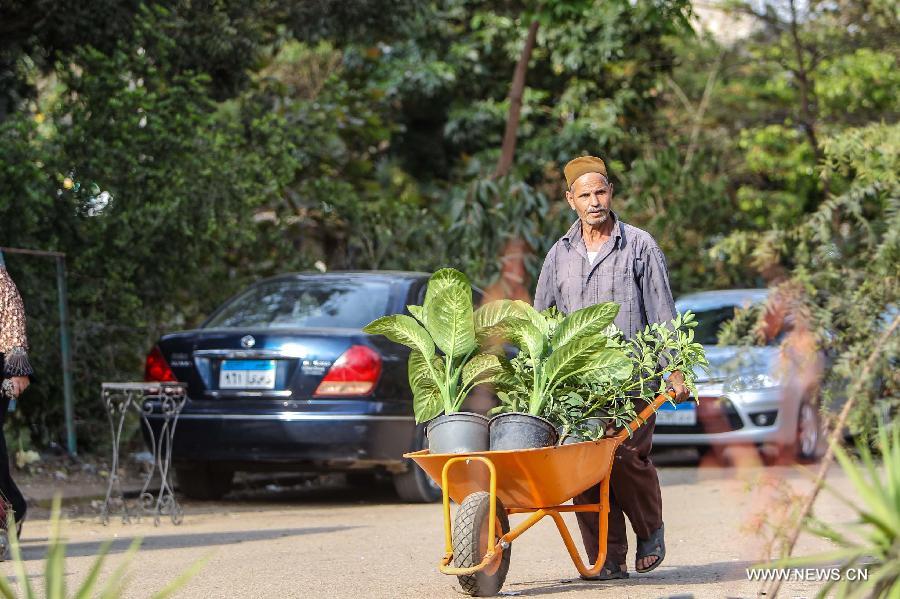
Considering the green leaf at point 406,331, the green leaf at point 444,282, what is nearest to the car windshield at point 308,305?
the green leaf at point 406,331

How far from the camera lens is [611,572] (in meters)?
6.72

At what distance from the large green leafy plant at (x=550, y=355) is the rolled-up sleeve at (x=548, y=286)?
0.63m

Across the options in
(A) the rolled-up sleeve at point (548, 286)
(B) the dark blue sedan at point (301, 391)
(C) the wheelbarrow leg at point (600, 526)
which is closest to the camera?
(C) the wheelbarrow leg at point (600, 526)

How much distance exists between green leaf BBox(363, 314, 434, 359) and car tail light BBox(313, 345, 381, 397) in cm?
371

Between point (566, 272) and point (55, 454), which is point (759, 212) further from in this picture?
point (566, 272)

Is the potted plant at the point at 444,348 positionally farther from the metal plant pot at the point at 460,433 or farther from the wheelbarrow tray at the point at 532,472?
the wheelbarrow tray at the point at 532,472

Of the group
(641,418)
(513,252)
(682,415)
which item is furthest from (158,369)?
(513,252)

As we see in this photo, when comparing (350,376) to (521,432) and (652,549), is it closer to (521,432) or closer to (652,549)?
(652,549)

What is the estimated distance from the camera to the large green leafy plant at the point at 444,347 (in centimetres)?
618

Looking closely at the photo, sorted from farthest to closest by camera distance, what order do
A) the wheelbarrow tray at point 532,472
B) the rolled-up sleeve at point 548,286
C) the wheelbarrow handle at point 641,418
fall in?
the rolled-up sleeve at point 548,286
the wheelbarrow handle at point 641,418
the wheelbarrow tray at point 532,472

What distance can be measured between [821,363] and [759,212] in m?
15.2

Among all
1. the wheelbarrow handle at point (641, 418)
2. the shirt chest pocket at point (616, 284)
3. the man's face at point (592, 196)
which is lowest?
the wheelbarrow handle at point (641, 418)

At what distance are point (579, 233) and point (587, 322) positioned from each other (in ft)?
2.86

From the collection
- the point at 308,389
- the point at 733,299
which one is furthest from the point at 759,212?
the point at 308,389
